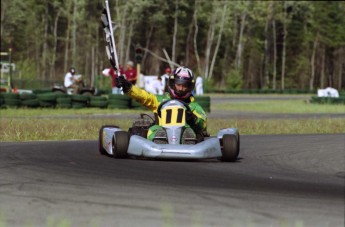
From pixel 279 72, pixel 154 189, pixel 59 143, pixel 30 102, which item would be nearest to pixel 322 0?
pixel 279 72

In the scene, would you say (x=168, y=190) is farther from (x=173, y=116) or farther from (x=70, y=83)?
(x=70, y=83)

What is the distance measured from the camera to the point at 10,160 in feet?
29.8

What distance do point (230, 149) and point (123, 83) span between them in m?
1.55

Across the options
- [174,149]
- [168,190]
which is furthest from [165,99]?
[168,190]

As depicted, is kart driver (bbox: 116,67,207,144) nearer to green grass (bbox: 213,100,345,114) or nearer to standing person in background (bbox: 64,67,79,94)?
green grass (bbox: 213,100,345,114)

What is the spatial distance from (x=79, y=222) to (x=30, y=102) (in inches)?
832

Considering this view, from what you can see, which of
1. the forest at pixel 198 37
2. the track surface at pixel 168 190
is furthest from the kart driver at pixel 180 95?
the forest at pixel 198 37

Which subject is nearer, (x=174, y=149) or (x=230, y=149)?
(x=174, y=149)

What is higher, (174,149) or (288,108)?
(174,149)

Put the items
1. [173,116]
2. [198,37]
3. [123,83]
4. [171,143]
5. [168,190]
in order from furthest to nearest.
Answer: [198,37] → [123,83] → [173,116] → [171,143] → [168,190]

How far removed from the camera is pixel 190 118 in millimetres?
9828

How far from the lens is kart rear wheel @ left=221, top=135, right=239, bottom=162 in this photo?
9.52 metres

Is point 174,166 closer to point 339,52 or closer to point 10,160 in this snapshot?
point 10,160

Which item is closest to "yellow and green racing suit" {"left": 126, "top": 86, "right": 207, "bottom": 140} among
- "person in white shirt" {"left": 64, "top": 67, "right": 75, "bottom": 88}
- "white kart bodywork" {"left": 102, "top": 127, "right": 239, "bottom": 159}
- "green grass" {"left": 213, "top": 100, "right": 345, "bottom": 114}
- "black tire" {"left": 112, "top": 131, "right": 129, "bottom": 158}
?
"white kart bodywork" {"left": 102, "top": 127, "right": 239, "bottom": 159}
